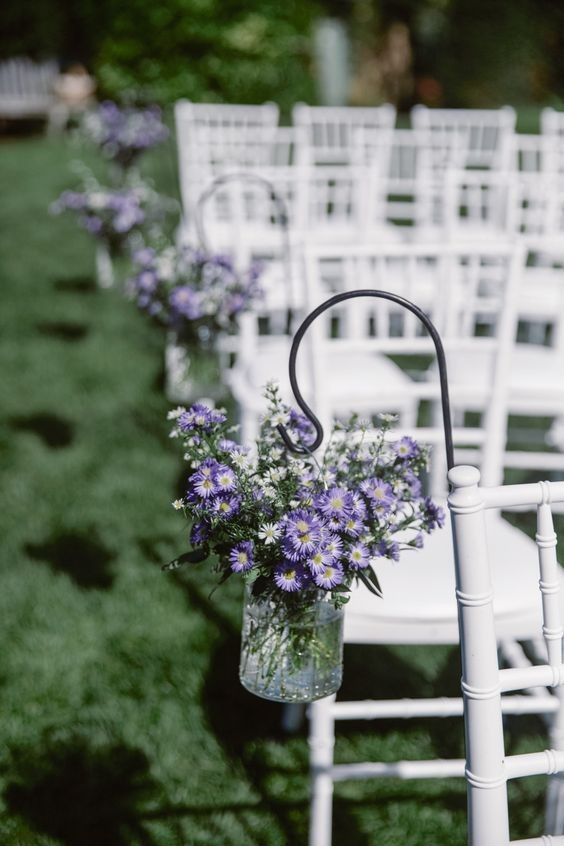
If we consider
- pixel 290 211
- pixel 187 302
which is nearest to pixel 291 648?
pixel 187 302

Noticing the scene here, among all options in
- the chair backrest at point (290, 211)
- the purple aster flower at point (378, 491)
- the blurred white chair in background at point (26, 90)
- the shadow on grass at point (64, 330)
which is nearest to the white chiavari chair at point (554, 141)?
the chair backrest at point (290, 211)

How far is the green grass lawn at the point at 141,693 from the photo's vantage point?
1902 millimetres

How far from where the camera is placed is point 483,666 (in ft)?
3.27

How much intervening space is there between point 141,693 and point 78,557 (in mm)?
696

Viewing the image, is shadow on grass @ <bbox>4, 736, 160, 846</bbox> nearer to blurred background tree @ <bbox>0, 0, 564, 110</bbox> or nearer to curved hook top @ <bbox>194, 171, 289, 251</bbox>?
curved hook top @ <bbox>194, 171, 289, 251</bbox>

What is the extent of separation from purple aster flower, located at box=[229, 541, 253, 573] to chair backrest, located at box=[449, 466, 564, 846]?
26 centimetres

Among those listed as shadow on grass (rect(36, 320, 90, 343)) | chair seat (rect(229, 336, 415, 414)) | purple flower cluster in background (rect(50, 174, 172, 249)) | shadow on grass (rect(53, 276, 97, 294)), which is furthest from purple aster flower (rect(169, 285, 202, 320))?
shadow on grass (rect(53, 276, 97, 294))

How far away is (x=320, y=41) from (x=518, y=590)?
1323 cm

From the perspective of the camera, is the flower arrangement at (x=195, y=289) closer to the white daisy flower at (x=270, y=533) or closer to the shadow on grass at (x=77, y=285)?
the white daisy flower at (x=270, y=533)

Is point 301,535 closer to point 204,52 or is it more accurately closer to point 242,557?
point 242,557

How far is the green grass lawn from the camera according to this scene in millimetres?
1902

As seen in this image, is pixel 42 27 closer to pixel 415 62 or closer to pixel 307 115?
pixel 415 62

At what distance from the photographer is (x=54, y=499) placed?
3225mm

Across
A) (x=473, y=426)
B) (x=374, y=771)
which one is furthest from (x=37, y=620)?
(x=473, y=426)
